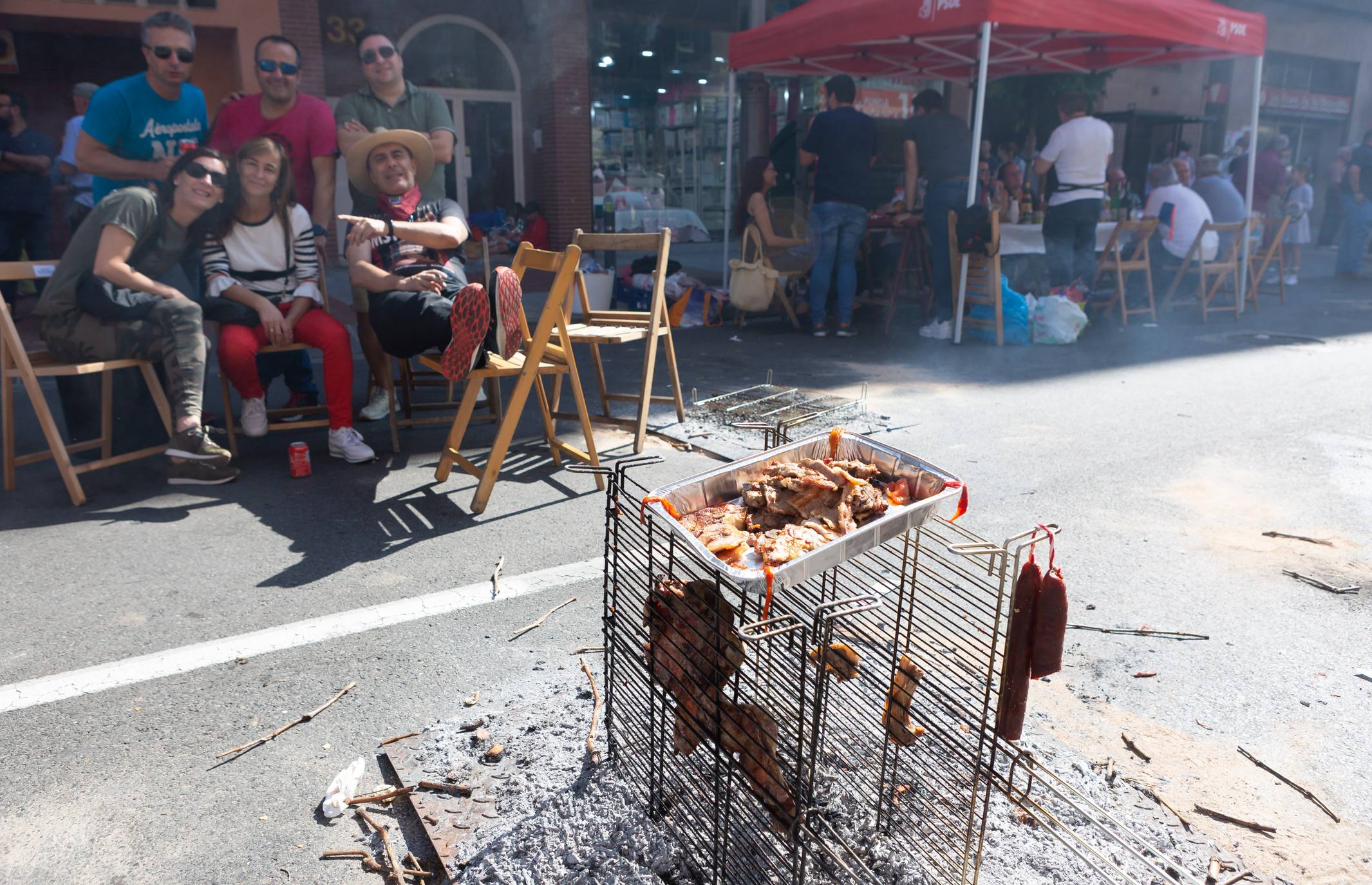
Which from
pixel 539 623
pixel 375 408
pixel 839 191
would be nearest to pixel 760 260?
pixel 839 191

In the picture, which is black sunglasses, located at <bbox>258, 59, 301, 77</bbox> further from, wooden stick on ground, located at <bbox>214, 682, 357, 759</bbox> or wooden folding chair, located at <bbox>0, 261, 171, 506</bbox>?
wooden stick on ground, located at <bbox>214, 682, 357, 759</bbox>

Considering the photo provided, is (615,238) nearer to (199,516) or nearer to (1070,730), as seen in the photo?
(199,516)

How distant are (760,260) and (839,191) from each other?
0.98m

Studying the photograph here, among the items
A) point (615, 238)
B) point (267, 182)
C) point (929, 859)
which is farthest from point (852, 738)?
point (267, 182)

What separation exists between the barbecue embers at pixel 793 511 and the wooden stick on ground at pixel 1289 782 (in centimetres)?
126

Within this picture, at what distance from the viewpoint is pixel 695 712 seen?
1858 millimetres

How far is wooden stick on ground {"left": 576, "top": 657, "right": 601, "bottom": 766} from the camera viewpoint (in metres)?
2.27

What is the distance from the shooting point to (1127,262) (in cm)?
910

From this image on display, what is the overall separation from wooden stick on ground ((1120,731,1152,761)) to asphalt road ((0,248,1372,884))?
14 cm

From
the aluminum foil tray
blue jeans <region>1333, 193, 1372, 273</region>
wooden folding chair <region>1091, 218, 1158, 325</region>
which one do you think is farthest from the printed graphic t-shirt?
blue jeans <region>1333, 193, 1372, 273</region>

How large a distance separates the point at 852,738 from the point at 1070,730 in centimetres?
69

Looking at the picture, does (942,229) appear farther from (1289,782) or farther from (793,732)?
(793,732)

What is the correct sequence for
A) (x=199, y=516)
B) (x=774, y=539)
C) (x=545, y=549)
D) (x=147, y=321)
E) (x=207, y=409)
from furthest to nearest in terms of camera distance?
(x=207, y=409) < (x=147, y=321) < (x=199, y=516) < (x=545, y=549) < (x=774, y=539)

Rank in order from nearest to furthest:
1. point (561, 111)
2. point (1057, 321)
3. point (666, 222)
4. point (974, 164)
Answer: point (974, 164) → point (1057, 321) → point (561, 111) → point (666, 222)
